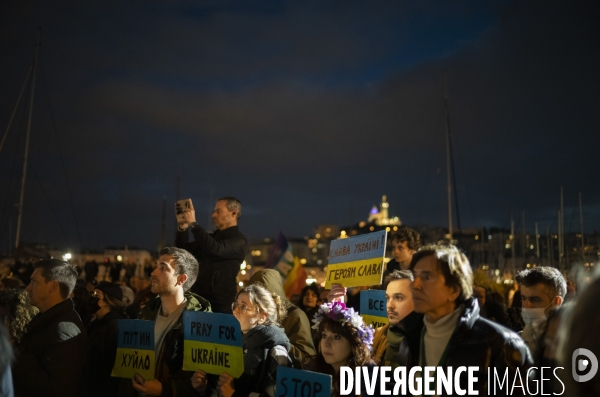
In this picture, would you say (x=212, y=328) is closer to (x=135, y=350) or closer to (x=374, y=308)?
(x=135, y=350)

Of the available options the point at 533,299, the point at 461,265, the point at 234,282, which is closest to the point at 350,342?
the point at 461,265

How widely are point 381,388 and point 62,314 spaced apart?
3.49 m

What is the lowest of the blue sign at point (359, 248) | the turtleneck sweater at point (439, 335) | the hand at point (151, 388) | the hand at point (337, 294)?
the hand at point (151, 388)

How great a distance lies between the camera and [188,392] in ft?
18.6

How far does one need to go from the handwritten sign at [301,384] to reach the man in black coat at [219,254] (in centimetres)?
285

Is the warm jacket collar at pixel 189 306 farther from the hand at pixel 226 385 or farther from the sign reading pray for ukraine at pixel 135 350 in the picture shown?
the hand at pixel 226 385

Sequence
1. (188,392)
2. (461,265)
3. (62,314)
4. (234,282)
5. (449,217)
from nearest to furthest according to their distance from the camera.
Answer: (461,265) → (188,392) → (62,314) → (234,282) → (449,217)

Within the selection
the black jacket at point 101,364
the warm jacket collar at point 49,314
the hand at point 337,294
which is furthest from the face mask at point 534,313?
the warm jacket collar at point 49,314

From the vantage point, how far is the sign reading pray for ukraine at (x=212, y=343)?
5.21 m

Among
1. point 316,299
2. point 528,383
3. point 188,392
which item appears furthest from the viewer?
point 316,299

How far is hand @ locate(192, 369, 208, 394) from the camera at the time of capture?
548 centimetres

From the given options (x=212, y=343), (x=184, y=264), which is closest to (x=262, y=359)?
(x=212, y=343)

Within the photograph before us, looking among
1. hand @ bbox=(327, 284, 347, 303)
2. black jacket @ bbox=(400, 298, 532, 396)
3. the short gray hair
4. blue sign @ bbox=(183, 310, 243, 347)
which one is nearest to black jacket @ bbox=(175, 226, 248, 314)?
the short gray hair

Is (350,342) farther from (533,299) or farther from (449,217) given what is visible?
(449,217)
